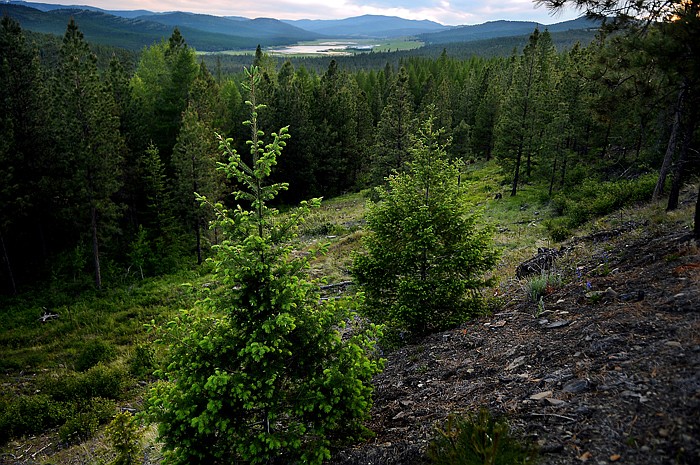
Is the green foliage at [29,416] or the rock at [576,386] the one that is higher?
the rock at [576,386]

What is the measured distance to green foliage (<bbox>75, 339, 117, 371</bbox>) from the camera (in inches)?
667

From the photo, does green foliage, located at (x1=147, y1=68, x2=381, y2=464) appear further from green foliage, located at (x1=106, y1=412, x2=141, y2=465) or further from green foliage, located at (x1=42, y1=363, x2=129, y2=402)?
green foliage, located at (x1=42, y1=363, x2=129, y2=402)

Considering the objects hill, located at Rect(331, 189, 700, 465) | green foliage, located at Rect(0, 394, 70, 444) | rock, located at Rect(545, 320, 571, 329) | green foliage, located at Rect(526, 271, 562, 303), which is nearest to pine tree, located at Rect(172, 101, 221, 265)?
green foliage, located at Rect(0, 394, 70, 444)

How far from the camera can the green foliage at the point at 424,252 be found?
985 cm

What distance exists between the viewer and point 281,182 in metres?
21.9

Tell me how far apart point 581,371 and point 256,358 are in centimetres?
451

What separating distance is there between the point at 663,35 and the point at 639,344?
6.18 meters

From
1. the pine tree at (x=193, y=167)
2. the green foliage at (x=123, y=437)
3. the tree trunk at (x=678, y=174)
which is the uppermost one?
the tree trunk at (x=678, y=174)

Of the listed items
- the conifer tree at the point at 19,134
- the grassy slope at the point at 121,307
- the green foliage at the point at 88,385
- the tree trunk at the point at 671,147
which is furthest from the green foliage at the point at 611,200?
the conifer tree at the point at 19,134

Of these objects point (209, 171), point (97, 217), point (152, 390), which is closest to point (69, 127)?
point (97, 217)

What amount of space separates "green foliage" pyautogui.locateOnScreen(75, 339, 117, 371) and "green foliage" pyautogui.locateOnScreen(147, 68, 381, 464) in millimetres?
13652

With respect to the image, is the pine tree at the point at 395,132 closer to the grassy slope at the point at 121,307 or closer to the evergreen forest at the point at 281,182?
the evergreen forest at the point at 281,182

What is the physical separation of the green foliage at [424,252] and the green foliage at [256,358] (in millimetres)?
3862

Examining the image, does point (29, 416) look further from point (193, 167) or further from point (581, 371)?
point (193, 167)
